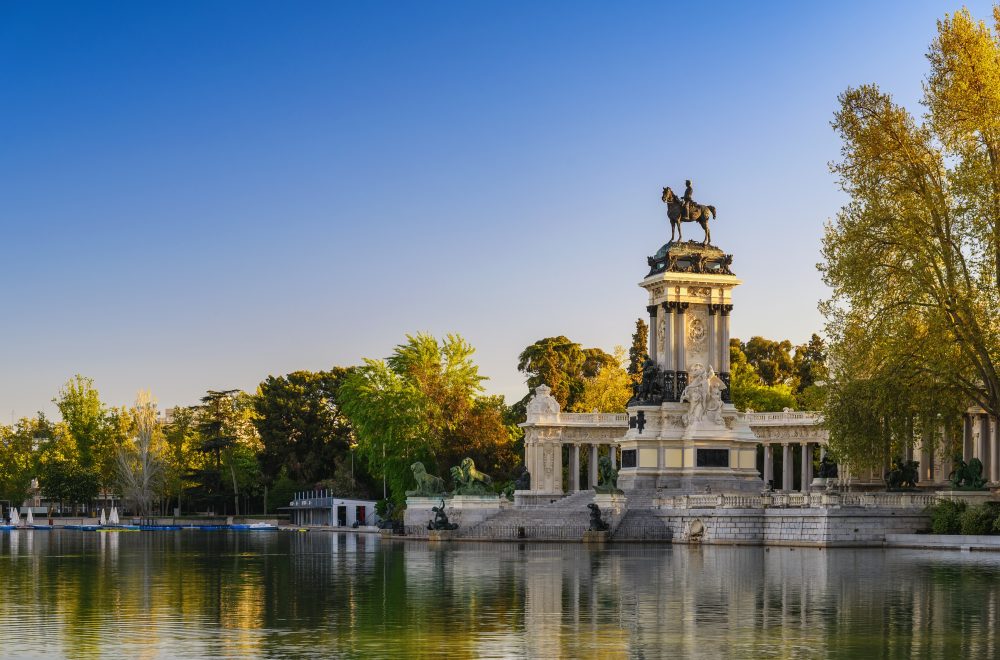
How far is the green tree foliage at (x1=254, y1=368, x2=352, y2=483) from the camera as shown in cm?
10994

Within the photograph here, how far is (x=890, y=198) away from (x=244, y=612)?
27498 mm

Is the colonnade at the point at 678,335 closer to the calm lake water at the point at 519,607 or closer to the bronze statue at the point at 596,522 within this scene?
the bronze statue at the point at 596,522

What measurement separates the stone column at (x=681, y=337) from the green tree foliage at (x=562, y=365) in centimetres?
3321

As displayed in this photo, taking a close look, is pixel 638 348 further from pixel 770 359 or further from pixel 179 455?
pixel 179 455

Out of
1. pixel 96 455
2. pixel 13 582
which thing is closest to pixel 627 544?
pixel 13 582

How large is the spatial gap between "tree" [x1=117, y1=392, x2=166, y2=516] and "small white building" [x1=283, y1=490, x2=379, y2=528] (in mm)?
14151

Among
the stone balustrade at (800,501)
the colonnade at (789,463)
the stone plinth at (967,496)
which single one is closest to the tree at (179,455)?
the colonnade at (789,463)

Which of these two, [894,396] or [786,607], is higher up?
[894,396]

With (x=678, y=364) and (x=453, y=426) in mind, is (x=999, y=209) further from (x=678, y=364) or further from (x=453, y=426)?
(x=453, y=426)

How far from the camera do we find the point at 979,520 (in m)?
41.6

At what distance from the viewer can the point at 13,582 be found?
1251 inches

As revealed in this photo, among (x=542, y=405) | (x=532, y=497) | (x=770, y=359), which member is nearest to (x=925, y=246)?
(x=532, y=497)

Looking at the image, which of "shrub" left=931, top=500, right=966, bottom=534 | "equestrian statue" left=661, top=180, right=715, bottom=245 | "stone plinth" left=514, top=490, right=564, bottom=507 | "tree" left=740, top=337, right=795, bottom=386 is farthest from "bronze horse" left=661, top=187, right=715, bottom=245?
"tree" left=740, top=337, right=795, bottom=386

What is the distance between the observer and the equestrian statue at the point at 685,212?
65.9 meters
